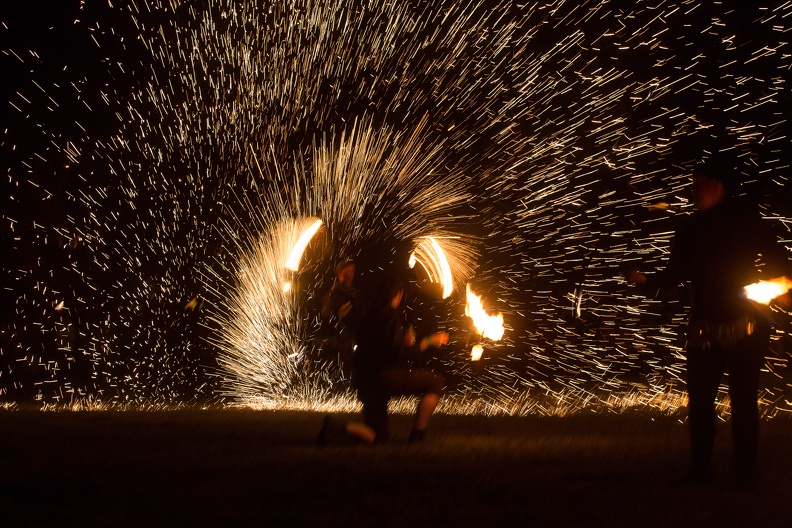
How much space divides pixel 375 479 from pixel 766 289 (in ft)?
7.85

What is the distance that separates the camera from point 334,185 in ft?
45.7

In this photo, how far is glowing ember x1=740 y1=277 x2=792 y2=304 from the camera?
18.9ft

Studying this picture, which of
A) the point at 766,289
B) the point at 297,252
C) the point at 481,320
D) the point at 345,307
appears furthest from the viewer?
the point at 297,252

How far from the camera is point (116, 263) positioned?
63.4 feet

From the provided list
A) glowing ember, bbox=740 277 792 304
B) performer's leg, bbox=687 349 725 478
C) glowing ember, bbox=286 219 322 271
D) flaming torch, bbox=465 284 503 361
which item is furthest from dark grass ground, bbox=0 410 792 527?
glowing ember, bbox=286 219 322 271

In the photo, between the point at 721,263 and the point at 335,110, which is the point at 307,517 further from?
the point at 335,110

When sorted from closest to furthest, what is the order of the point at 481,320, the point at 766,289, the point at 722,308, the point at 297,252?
the point at 766,289 → the point at 722,308 → the point at 481,320 → the point at 297,252

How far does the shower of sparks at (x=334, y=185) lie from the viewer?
13250mm

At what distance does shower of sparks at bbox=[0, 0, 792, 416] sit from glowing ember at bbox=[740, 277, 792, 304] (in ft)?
14.5

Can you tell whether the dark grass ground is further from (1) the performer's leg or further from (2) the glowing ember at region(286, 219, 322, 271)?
(2) the glowing ember at region(286, 219, 322, 271)

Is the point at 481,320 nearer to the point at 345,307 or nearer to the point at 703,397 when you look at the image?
the point at 345,307

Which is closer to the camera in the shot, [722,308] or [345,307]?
[722,308]

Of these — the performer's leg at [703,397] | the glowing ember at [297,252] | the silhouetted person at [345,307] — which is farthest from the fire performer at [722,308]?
the glowing ember at [297,252]

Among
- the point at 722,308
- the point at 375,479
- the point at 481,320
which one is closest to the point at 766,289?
the point at 722,308
